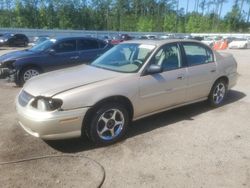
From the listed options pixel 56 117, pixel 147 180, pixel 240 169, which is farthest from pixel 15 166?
pixel 240 169

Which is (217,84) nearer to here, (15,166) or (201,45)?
(201,45)

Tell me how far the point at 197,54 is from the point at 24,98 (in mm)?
3499

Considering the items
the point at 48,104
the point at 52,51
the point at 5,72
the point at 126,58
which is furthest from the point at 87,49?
the point at 48,104

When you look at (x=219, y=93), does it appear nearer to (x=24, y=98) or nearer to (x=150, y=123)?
(x=150, y=123)

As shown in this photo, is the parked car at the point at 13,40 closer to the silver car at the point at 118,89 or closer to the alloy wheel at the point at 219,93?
the silver car at the point at 118,89

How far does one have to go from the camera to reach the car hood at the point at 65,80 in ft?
13.9

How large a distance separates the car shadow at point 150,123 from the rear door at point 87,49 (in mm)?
4448

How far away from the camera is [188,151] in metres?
4.32

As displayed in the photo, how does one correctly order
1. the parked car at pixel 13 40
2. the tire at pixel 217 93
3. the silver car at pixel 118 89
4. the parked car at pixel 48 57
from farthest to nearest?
the parked car at pixel 13 40 → the parked car at pixel 48 57 → the tire at pixel 217 93 → the silver car at pixel 118 89

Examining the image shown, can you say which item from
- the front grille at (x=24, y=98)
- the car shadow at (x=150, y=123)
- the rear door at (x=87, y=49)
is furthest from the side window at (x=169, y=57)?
the rear door at (x=87, y=49)

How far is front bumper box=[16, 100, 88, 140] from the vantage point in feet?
13.0

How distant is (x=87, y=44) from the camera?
1012cm

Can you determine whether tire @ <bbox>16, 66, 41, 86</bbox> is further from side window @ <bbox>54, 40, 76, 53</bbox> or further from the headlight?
the headlight

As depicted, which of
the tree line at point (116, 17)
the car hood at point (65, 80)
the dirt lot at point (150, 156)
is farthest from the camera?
the tree line at point (116, 17)
